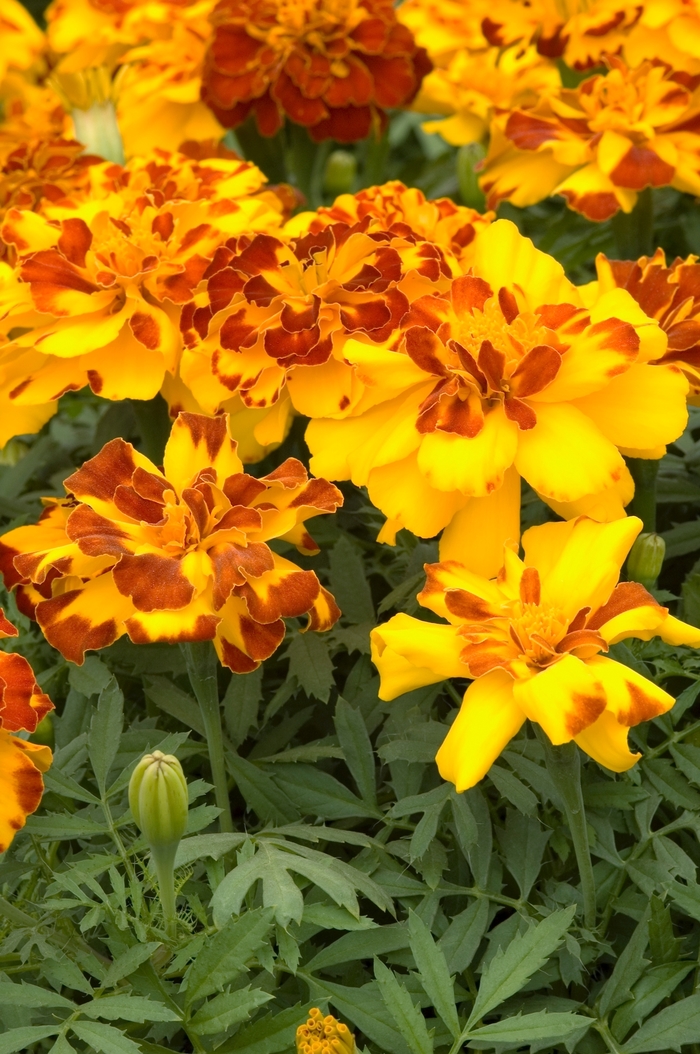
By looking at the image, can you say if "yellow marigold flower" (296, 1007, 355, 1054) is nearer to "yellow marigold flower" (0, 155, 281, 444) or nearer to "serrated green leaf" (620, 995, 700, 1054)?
"serrated green leaf" (620, 995, 700, 1054)

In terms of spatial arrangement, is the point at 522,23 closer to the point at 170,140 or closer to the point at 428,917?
the point at 170,140

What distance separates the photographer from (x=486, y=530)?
620mm

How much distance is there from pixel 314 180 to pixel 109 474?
61 cm

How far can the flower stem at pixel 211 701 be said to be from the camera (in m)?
0.62

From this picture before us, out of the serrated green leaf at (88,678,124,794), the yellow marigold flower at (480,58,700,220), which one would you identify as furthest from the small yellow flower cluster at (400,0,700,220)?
the serrated green leaf at (88,678,124,794)

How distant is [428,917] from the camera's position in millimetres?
604

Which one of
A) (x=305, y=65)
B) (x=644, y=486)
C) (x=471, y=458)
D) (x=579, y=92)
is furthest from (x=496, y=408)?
(x=305, y=65)

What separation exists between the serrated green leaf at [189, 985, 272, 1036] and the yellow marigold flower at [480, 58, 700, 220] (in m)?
0.52

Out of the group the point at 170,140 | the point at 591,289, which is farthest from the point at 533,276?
the point at 170,140

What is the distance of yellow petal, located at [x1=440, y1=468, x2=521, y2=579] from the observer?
619 millimetres

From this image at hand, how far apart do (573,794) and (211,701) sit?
7.2 inches

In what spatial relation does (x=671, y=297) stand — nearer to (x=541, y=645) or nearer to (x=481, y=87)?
(x=541, y=645)

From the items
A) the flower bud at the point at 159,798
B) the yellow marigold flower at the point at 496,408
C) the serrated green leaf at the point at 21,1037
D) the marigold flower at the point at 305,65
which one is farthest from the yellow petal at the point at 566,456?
the marigold flower at the point at 305,65

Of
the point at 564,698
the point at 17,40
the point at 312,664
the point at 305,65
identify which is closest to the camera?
the point at 564,698
